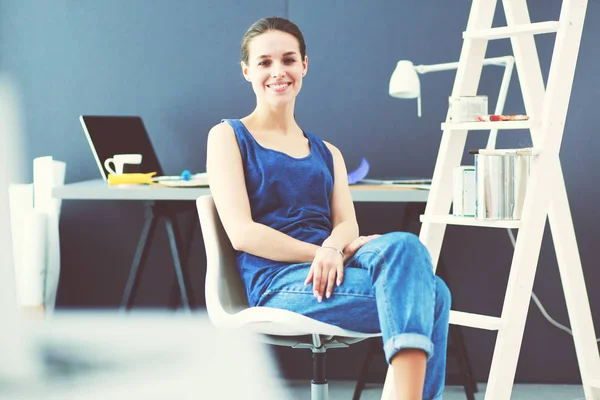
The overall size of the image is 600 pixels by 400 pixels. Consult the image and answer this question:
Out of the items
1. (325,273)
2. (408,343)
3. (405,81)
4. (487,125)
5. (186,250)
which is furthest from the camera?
(186,250)

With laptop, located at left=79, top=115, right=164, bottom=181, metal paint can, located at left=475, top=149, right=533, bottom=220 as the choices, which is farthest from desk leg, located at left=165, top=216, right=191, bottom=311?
metal paint can, located at left=475, top=149, right=533, bottom=220

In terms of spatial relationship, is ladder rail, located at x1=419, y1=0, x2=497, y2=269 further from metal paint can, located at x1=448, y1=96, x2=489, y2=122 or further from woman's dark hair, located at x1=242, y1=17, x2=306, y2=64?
woman's dark hair, located at x1=242, y1=17, x2=306, y2=64

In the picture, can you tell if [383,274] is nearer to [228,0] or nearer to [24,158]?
[228,0]

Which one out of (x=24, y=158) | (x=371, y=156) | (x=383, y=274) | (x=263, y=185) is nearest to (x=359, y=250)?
(x=383, y=274)

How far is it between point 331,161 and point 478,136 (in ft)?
4.22

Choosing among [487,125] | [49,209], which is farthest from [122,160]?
[487,125]

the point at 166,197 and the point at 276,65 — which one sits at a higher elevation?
the point at 276,65

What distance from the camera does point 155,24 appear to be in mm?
3484

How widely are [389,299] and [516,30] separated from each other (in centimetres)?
95

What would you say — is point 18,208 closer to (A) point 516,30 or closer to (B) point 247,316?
(B) point 247,316

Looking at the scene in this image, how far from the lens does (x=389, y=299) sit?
169cm

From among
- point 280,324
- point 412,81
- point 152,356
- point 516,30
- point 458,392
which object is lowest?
point 458,392

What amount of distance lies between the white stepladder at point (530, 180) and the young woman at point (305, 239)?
335 millimetres

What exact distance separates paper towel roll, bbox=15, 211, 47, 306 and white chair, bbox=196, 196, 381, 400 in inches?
53.1
